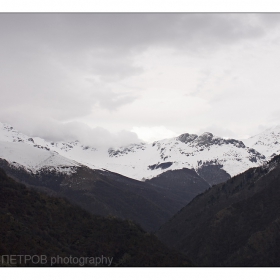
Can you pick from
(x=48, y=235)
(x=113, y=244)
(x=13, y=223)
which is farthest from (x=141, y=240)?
(x=13, y=223)

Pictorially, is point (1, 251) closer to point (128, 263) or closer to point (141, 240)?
point (128, 263)

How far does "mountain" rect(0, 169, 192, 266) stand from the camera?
139 metres

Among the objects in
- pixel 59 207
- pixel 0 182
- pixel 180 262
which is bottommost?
pixel 180 262

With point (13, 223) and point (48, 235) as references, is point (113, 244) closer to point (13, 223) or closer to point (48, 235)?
point (48, 235)

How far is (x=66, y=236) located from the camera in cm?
16812

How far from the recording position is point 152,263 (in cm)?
15838

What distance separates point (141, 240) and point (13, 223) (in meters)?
52.1

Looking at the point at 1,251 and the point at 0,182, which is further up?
the point at 0,182

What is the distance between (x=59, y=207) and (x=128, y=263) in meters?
51.7

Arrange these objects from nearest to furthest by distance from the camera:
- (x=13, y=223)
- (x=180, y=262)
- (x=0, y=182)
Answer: (x=13, y=223)
(x=180, y=262)
(x=0, y=182)

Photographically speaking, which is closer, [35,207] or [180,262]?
[180,262]

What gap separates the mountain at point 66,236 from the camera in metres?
139

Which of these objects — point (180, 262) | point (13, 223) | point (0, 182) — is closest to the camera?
point (13, 223)

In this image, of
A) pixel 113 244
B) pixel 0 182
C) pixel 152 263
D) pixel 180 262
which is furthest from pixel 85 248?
pixel 0 182
